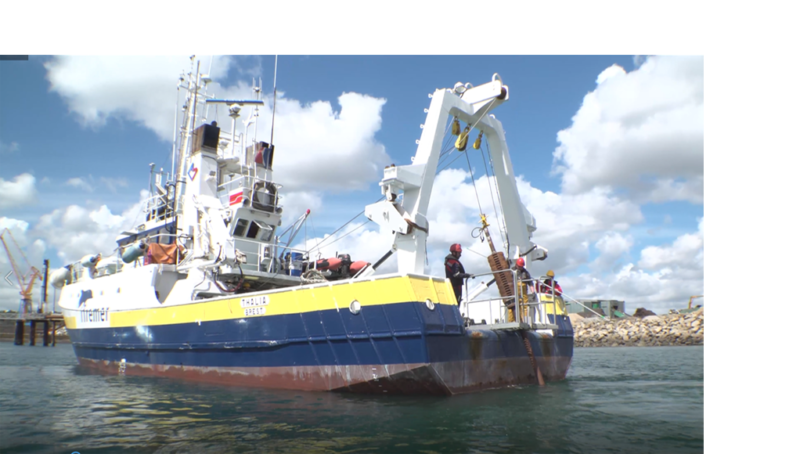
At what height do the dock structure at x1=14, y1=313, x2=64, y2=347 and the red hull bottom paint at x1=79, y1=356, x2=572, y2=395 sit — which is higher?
the red hull bottom paint at x1=79, y1=356, x2=572, y2=395

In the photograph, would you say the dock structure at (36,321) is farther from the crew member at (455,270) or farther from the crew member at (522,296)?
the crew member at (522,296)

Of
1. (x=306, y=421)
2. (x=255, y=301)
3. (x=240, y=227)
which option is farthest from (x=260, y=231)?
(x=306, y=421)

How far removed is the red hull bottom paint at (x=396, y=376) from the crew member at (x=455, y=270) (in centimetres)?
169

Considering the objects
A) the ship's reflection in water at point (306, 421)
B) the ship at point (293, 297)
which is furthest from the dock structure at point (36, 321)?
the ship's reflection in water at point (306, 421)

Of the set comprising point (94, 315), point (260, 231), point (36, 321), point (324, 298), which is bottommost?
point (36, 321)

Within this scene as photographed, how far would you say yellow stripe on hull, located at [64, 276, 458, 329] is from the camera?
28.2ft

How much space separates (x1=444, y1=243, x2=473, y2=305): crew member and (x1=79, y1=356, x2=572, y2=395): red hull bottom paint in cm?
169

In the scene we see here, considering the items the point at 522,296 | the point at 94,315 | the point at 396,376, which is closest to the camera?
the point at 396,376

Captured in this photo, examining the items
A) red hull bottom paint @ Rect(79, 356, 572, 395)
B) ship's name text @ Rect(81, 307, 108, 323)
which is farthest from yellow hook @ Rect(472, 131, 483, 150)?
ship's name text @ Rect(81, 307, 108, 323)

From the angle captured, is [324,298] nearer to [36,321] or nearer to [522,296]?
[522,296]

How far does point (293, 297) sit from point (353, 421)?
3646 mm

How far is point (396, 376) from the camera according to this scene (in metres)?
8.62

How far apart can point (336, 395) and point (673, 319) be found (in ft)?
126

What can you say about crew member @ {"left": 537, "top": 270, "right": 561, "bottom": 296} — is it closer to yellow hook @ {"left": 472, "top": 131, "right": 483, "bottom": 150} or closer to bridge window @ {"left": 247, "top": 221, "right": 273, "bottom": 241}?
yellow hook @ {"left": 472, "top": 131, "right": 483, "bottom": 150}
